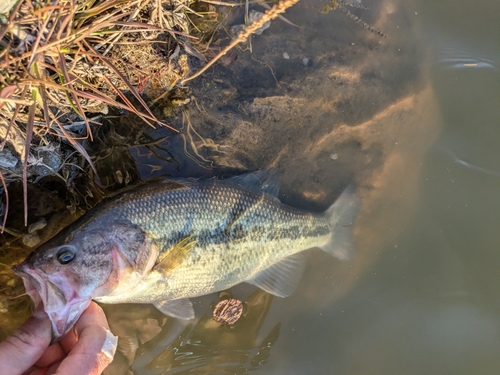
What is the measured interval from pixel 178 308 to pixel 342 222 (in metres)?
1.79

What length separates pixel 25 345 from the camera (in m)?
2.28

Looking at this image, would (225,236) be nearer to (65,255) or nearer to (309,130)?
(65,255)

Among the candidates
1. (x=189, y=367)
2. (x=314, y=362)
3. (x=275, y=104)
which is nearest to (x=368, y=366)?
(x=314, y=362)

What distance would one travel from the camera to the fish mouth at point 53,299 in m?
2.31

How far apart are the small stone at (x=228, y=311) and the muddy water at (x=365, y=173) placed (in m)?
0.08

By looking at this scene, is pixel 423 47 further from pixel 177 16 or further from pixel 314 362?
pixel 314 362

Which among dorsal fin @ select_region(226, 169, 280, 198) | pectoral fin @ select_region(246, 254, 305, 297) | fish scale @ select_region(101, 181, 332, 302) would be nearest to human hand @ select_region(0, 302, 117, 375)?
fish scale @ select_region(101, 181, 332, 302)

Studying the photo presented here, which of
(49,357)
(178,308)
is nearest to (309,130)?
(178,308)

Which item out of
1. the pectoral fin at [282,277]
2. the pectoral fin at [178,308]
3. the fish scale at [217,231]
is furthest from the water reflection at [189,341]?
the fish scale at [217,231]

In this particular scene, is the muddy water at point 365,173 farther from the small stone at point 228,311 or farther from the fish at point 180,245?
the fish at point 180,245

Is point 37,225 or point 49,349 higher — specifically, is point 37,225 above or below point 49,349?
above

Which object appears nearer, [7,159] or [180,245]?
[7,159]

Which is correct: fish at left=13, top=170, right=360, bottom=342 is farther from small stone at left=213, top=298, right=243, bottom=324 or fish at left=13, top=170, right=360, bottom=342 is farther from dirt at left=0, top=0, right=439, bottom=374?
small stone at left=213, top=298, right=243, bottom=324

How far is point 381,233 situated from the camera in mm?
3766
